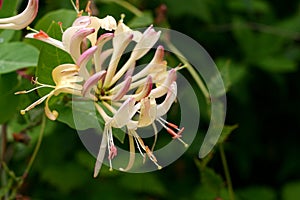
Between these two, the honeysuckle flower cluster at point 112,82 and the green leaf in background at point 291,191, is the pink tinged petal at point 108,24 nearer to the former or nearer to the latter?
the honeysuckle flower cluster at point 112,82

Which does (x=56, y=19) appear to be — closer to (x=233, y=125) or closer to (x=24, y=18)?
(x=24, y=18)

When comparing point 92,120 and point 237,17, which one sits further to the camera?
point 237,17

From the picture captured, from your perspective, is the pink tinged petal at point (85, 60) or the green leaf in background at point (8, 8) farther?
the green leaf in background at point (8, 8)

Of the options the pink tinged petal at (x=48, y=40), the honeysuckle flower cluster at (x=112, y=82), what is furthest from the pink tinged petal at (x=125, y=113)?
the pink tinged petal at (x=48, y=40)

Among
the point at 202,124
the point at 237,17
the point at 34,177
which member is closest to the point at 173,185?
the point at 202,124

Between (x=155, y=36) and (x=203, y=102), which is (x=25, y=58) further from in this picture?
(x=203, y=102)

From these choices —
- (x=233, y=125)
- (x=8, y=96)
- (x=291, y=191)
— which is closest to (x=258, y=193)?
(x=291, y=191)
